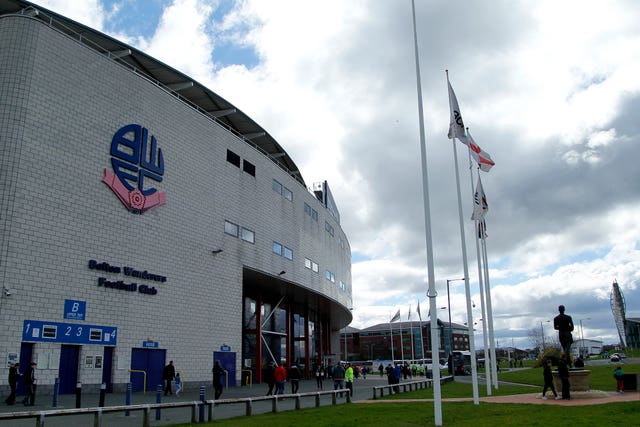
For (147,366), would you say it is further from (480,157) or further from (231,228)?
(480,157)

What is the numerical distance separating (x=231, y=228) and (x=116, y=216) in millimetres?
9299

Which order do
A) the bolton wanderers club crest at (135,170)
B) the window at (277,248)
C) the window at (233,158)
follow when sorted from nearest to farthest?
the bolton wanderers club crest at (135,170), the window at (233,158), the window at (277,248)

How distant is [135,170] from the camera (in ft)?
87.2

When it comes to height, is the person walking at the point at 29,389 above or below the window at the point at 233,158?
below

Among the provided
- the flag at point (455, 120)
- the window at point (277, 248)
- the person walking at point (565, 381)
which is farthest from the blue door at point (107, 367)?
the person walking at point (565, 381)

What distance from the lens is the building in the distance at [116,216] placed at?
847 inches

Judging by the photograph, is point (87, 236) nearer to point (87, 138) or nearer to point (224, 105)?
point (87, 138)

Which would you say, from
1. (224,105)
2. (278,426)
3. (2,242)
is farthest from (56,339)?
(224,105)

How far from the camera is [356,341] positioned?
2199 inches

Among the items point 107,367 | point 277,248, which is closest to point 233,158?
point 277,248

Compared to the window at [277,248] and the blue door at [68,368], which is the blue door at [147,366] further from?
the window at [277,248]

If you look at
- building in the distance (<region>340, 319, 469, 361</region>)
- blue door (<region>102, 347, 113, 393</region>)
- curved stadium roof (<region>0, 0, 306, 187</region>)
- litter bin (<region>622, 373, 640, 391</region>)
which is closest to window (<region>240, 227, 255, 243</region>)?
curved stadium roof (<region>0, 0, 306, 187</region>)

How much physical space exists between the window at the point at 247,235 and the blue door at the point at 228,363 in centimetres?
708

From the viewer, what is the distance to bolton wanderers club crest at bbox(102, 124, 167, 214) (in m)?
25.5
